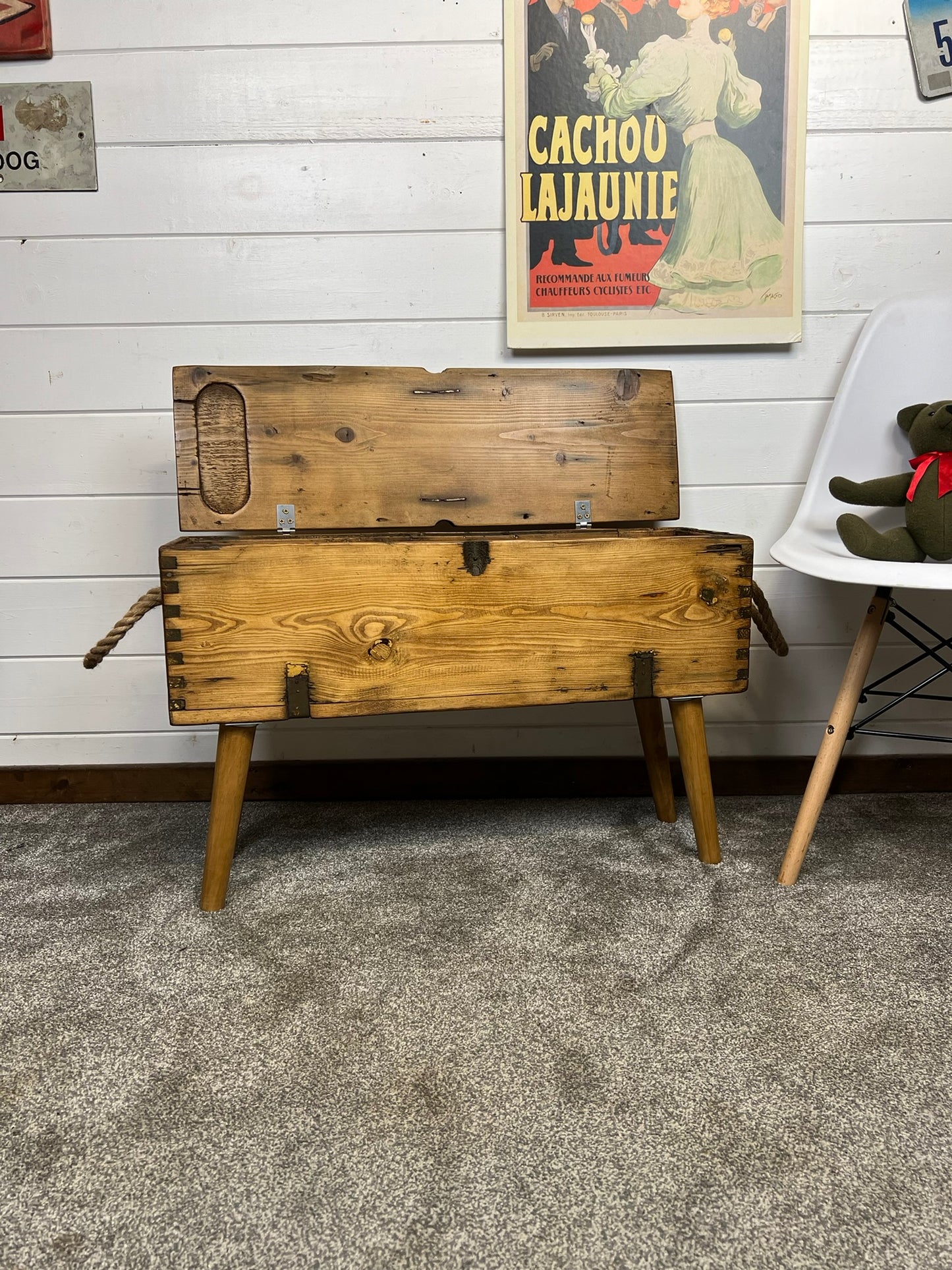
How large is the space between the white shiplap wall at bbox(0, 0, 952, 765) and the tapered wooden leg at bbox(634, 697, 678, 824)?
338mm

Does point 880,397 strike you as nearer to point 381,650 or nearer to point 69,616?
point 381,650

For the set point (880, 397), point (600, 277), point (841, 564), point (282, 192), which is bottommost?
point (841, 564)

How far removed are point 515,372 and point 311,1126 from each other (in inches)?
42.4

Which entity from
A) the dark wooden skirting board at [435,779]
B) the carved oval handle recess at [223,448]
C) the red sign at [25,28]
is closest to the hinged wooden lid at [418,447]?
the carved oval handle recess at [223,448]

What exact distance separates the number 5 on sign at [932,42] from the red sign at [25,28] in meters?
1.35

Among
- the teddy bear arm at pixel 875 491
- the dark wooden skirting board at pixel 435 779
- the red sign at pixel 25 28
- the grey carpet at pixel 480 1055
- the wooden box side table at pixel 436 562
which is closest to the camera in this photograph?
the grey carpet at pixel 480 1055

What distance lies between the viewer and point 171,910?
1197 mm

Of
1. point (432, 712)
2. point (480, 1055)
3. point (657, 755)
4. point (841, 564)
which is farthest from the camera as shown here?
point (432, 712)

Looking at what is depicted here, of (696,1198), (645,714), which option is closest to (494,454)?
(645,714)

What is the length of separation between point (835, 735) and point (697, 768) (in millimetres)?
196

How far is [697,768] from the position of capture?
4.27 feet

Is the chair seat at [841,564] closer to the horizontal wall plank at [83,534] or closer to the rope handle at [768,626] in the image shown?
the rope handle at [768,626]

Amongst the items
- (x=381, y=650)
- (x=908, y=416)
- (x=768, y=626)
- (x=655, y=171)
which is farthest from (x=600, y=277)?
(x=381, y=650)

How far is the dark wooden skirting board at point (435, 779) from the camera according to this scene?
1607 millimetres
